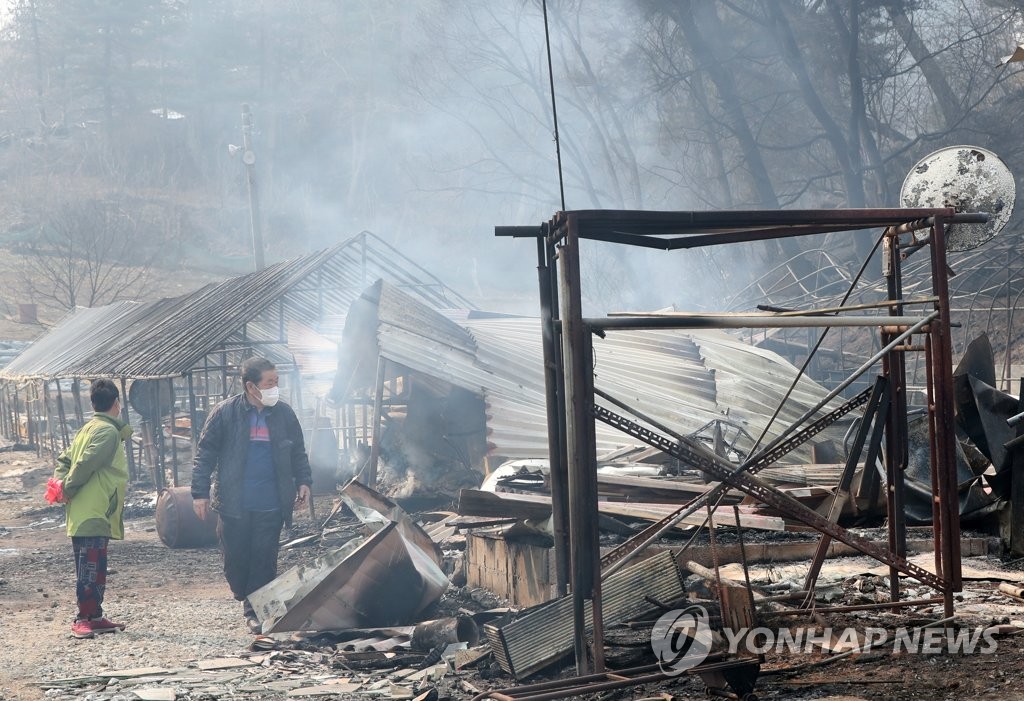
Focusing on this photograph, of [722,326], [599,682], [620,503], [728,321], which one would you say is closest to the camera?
[599,682]

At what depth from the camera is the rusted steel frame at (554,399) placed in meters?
5.42

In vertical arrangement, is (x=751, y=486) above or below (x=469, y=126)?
below

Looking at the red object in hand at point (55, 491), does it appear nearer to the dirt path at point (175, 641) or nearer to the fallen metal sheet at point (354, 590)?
the dirt path at point (175, 641)

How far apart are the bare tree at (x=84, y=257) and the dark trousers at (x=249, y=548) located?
107 ft

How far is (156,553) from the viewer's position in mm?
11336

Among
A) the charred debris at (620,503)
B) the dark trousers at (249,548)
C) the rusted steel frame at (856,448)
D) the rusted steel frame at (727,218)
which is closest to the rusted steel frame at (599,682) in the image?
the charred debris at (620,503)

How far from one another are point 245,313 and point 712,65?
16386 millimetres

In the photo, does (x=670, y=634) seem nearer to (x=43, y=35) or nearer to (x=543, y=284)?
(x=543, y=284)

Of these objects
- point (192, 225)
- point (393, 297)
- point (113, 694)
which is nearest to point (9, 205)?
point (192, 225)

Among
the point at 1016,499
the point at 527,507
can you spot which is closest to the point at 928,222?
the point at 1016,499

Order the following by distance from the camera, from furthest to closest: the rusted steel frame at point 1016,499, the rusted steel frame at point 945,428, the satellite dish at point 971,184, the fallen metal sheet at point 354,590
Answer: the fallen metal sheet at point 354,590
the satellite dish at point 971,184
the rusted steel frame at point 1016,499
the rusted steel frame at point 945,428

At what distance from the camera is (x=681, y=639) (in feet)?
15.9

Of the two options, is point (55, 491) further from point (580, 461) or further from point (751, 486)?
point (751, 486)

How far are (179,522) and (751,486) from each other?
875 centimetres
